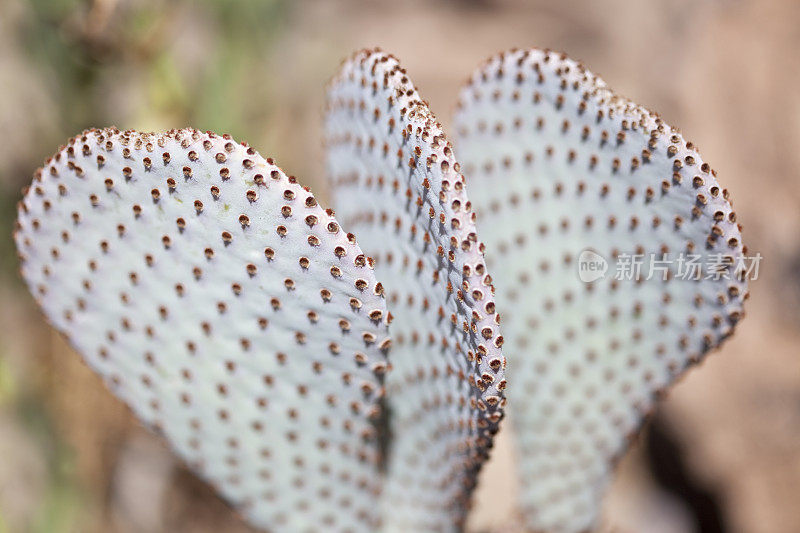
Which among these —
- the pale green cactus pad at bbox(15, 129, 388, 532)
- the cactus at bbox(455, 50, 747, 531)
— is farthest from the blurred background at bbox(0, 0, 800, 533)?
the pale green cactus pad at bbox(15, 129, 388, 532)

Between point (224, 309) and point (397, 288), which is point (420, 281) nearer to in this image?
point (397, 288)

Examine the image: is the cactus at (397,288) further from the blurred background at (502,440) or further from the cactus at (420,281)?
the blurred background at (502,440)

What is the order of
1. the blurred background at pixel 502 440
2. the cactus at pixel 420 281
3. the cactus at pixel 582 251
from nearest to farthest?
the cactus at pixel 420 281 → the cactus at pixel 582 251 → the blurred background at pixel 502 440

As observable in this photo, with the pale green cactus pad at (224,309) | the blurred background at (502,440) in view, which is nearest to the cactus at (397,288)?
the pale green cactus pad at (224,309)

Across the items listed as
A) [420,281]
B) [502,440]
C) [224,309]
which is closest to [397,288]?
[420,281]

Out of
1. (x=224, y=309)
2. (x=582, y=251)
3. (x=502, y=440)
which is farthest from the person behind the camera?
(x=502, y=440)

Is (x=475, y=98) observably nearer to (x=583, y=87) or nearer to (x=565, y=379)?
(x=583, y=87)

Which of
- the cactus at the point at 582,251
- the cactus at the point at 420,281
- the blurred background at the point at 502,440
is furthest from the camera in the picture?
the blurred background at the point at 502,440
